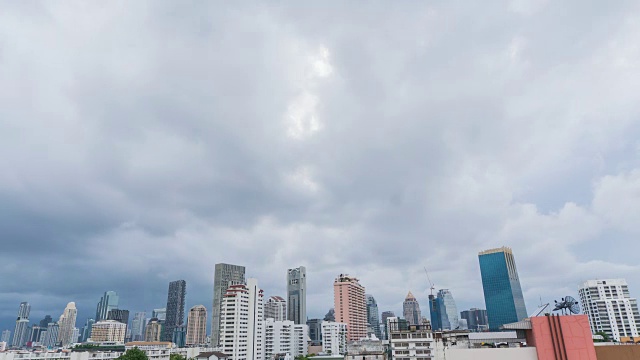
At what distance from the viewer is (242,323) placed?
15612 centimetres

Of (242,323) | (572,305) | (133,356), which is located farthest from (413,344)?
(133,356)

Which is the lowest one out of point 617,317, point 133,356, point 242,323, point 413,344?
point 133,356

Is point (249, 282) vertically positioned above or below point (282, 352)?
above

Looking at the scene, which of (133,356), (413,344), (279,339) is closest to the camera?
(413,344)

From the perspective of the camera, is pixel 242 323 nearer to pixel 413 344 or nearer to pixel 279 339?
pixel 279 339

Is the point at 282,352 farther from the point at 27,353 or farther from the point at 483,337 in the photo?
the point at 483,337

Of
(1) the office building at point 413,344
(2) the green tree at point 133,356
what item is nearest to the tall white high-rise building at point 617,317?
(1) the office building at point 413,344

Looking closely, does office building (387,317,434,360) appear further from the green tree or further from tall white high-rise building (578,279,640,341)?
tall white high-rise building (578,279,640,341)

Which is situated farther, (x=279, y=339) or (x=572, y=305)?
(x=279, y=339)

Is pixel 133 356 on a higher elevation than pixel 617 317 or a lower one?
lower

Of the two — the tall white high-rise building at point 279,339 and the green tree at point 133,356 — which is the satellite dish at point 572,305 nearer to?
the green tree at point 133,356

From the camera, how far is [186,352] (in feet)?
608

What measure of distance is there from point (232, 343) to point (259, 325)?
16.2 metres

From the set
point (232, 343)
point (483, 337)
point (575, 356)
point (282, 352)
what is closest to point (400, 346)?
point (483, 337)
